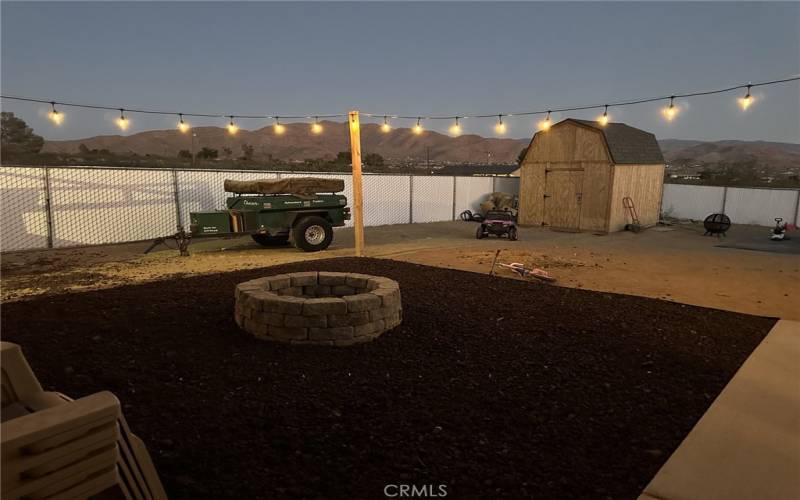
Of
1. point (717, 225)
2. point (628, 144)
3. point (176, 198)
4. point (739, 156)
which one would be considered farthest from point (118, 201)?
point (739, 156)

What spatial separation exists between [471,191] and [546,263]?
1293 centimetres

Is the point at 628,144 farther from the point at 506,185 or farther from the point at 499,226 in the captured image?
the point at 499,226

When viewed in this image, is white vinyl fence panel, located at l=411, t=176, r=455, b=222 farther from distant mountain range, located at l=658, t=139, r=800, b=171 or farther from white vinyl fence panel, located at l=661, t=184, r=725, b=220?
distant mountain range, located at l=658, t=139, r=800, b=171

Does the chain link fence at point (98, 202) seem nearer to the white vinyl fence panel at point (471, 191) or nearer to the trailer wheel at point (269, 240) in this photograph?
the trailer wheel at point (269, 240)

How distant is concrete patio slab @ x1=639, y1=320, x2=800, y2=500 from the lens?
9.04 ft

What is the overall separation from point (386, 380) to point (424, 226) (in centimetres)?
1570

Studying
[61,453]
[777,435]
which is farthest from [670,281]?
[61,453]

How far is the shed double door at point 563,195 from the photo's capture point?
18.3 m

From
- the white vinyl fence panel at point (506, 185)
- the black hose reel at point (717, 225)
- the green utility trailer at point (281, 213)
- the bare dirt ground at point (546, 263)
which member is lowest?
the bare dirt ground at point (546, 263)

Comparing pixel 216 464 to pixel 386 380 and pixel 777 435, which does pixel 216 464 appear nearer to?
pixel 386 380

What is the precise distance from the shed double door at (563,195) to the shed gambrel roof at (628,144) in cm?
146

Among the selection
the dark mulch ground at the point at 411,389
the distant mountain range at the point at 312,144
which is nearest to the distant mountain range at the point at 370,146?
the distant mountain range at the point at 312,144

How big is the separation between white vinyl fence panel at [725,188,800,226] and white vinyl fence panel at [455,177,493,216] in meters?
11.9

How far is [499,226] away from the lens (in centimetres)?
1534
